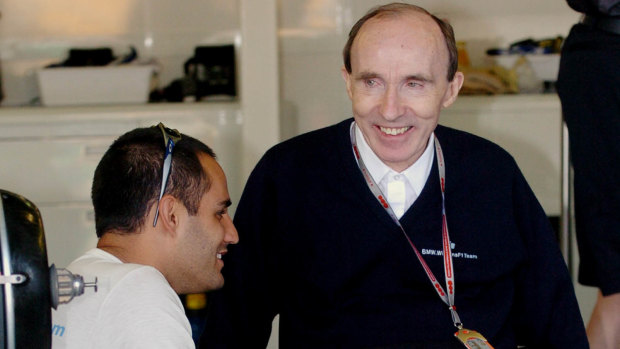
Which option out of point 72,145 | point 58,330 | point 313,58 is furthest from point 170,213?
point 313,58

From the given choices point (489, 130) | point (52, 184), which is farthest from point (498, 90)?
point (52, 184)

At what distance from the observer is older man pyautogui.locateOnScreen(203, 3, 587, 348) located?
71.5 inches

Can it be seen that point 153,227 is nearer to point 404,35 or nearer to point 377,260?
point 377,260

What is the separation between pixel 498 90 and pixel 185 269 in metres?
2.28

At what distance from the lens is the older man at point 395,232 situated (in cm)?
182

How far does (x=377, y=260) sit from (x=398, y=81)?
352mm

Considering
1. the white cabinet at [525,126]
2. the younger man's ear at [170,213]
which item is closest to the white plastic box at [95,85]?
the white cabinet at [525,126]

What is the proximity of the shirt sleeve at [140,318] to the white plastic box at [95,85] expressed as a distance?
243 centimetres

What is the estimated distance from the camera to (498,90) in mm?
3682

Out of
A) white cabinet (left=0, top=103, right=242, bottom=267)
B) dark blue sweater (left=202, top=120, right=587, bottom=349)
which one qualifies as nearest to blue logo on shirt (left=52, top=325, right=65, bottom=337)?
dark blue sweater (left=202, top=120, right=587, bottom=349)

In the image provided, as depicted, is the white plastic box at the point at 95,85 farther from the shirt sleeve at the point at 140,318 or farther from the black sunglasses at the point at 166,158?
the shirt sleeve at the point at 140,318

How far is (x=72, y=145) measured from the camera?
3.54 m

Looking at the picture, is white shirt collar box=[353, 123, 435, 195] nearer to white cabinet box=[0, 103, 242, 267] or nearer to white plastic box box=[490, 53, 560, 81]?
white cabinet box=[0, 103, 242, 267]

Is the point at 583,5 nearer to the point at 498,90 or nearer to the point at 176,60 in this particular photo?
the point at 498,90
